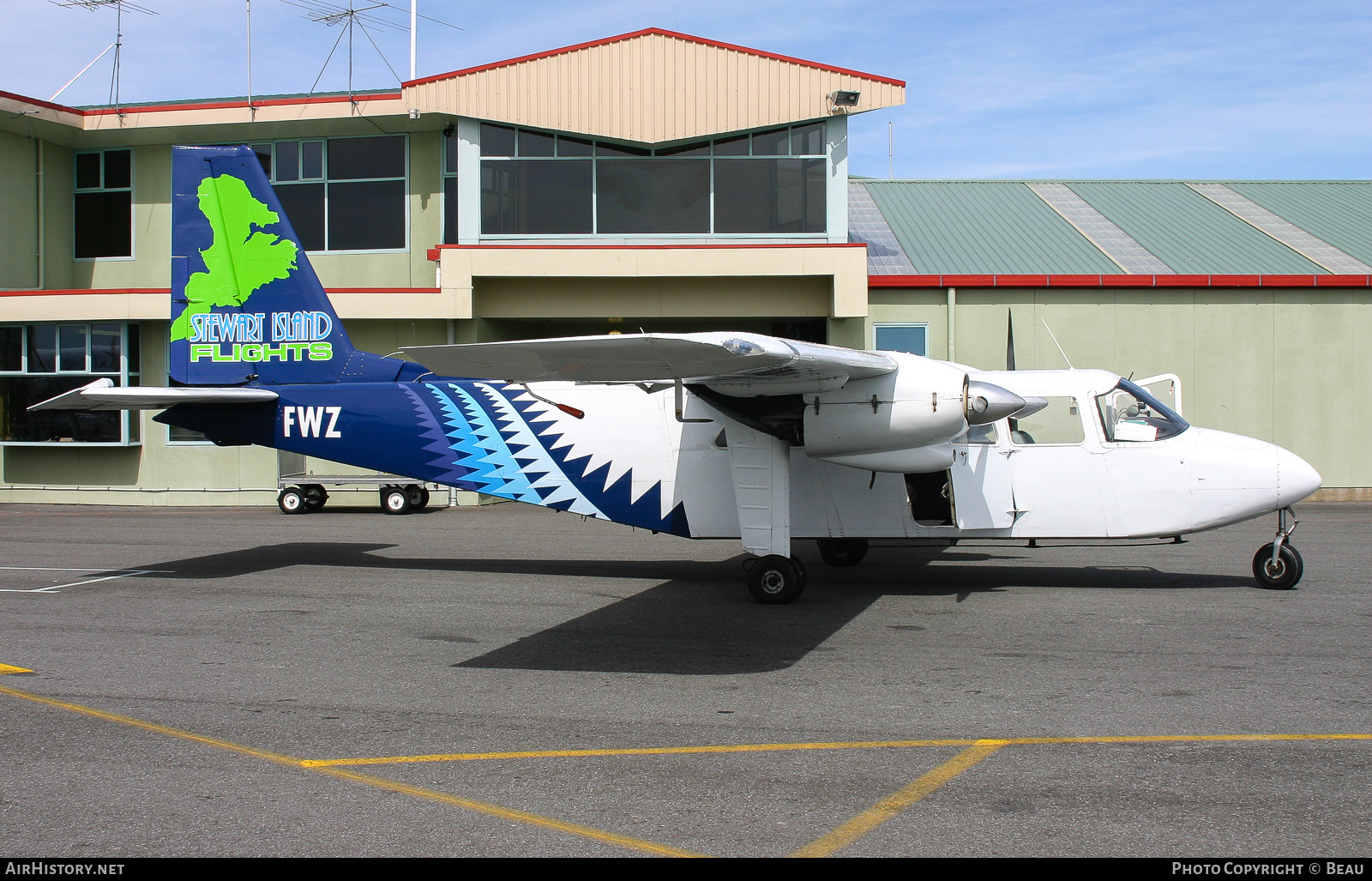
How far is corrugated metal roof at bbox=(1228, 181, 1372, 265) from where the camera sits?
77.4ft

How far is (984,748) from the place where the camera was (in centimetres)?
529

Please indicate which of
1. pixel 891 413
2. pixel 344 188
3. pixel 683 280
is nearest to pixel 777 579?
pixel 891 413

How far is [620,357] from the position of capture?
21.1 ft

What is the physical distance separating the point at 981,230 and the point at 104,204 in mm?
22300

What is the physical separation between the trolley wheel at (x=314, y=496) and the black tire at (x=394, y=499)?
1.21m

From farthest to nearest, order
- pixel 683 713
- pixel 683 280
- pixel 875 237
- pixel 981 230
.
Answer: pixel 981 230
pixel 875 237
pixel 683 280
pixel 683 713

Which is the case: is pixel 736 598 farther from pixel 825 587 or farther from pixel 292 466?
pixel 292 466

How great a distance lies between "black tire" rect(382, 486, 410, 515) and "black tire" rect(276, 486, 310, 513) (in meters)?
1.59

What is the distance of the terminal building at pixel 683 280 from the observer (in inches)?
805

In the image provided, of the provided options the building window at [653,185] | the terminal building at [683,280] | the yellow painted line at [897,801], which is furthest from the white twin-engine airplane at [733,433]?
the building window at [653,185]

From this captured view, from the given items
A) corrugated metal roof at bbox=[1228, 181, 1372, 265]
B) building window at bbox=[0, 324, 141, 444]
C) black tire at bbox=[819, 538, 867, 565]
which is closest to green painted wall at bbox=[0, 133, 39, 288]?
building window at bbox=[0, 324, 141, 444]

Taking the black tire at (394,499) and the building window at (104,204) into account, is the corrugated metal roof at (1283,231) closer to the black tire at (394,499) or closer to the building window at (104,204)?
the black tire at (394,499)

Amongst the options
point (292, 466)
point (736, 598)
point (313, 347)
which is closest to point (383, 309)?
point (292, 466)

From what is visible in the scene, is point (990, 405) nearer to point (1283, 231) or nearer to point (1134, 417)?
point (1134, 417)
